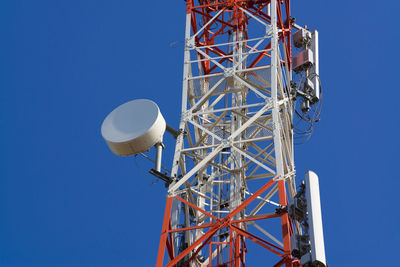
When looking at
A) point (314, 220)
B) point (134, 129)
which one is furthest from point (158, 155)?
point (314, 220)

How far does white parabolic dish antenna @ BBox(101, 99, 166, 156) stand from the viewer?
87.4ft

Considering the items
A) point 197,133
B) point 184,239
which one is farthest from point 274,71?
point 184,239

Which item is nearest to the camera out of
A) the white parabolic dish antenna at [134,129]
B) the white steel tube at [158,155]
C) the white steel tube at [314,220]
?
the white steel tube at [314,220]

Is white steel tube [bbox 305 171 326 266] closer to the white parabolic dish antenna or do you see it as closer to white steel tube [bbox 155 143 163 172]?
white steel tube [bbox 155 143 163 172]

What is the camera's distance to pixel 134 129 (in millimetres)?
27000

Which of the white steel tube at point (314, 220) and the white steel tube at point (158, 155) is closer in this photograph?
the white steel tube at point (314, 220)

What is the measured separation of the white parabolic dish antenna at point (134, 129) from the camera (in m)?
26.6

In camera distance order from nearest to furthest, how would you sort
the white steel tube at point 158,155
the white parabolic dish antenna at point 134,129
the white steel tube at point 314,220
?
1. the white steel tube at point 314,220
2. the white parabolic dish antenna at point 134,129
3. the white steel tube at point 158,155

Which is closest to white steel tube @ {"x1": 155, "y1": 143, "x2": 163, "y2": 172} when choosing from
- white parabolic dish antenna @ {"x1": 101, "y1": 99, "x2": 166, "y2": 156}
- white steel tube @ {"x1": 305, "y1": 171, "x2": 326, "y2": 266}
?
white parabolic dish antenna @ {"x1": 101, "y1": 99, "x2": 166, "y2": 156}

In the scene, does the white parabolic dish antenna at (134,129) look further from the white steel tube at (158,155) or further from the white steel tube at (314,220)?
the white steel tube at (314,220)

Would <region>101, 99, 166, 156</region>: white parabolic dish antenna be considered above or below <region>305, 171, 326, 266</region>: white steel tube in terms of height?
above

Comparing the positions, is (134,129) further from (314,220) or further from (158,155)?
(314,220)

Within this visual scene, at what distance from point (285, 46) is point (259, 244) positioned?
1175 centimetres

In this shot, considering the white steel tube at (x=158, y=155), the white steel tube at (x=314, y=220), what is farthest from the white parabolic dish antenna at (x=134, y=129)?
the white steel tube at (x=314, y=220)
